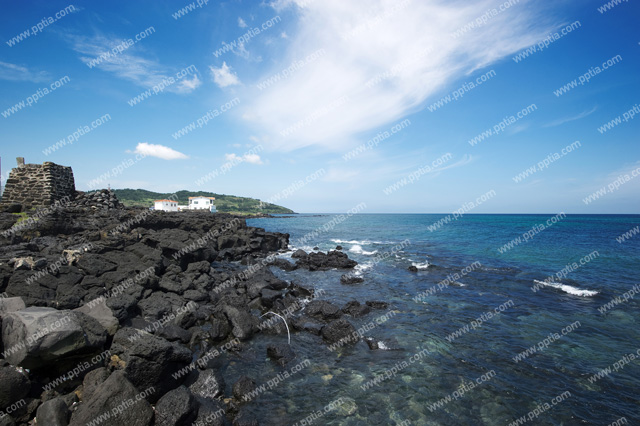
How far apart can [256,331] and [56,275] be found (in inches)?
401

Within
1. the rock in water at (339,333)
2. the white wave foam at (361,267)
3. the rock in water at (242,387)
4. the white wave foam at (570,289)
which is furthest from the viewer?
the white wave foam at (361,267)

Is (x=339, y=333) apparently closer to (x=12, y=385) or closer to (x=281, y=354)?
(x=281, y=354)

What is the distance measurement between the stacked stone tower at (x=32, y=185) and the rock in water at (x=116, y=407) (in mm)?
24848

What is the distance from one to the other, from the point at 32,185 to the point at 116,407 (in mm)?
26664

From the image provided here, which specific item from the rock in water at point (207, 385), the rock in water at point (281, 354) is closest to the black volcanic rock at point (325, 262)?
the rock in water at point (281, 354)

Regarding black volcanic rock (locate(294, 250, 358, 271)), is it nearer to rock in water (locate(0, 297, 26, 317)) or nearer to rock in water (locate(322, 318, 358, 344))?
rock in water (locate(322, 318, 358, 344))

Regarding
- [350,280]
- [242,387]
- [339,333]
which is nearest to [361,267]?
[350,280]

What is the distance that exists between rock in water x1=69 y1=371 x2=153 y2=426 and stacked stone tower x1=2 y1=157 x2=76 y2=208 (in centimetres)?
2485

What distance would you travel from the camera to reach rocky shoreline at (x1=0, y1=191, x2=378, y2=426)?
661 cm

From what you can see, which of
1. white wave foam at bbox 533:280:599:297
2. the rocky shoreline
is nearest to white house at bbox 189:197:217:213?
the rocky shoreline

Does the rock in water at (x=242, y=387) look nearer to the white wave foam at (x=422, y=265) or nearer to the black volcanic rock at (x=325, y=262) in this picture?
the black volcanic rock at (x=325, y=262)

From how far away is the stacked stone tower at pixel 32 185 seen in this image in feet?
72.3

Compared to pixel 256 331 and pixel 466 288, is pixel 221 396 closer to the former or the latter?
pixel 256 331

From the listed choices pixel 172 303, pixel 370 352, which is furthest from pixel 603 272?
pixel 172 303
